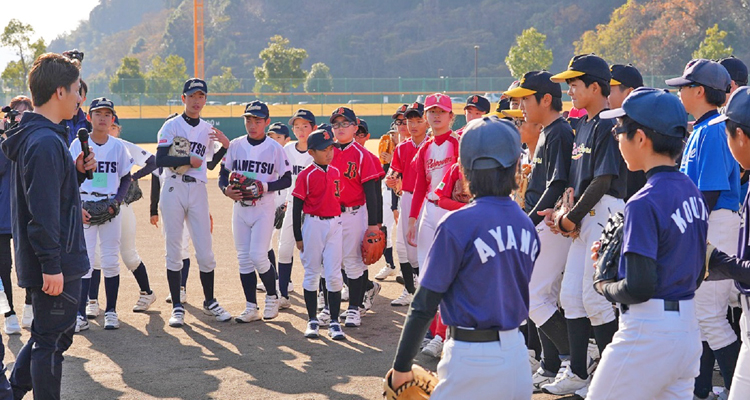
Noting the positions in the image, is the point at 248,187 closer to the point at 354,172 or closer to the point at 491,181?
the point at 354,172

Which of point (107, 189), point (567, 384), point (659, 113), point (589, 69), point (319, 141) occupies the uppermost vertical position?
point (589, 69)

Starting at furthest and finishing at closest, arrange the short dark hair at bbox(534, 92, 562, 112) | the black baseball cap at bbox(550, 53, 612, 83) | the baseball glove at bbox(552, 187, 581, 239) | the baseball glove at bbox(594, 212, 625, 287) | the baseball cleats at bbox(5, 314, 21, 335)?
1. the baseball cleats at bbox(5, 314, 21, 335)
2. the short dark hair at bbox(534, 92, 562, 112)
3. the black baseball cap at bbox(550, 53, 612, 83)
4. the baseball glove at bbox(552, 187, 581, 239)
5. the baseball glove at bbox(594, 212, 625, 287)

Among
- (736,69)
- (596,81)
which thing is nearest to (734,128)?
(596,81)

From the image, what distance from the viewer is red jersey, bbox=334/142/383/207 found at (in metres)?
7.98

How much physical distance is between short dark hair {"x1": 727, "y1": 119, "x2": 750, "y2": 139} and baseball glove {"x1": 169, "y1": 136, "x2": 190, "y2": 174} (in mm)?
5553

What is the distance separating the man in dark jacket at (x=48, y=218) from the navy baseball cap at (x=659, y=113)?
10.5 ft

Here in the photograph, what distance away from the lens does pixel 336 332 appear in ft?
24.8

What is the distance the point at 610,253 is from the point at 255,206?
5103 mm

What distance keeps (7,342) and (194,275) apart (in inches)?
135

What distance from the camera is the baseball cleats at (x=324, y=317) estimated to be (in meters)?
8.18

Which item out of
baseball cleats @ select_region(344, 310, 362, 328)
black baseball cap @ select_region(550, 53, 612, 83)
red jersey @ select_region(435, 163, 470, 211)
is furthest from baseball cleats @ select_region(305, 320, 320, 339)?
black baseball cap @ select_region(550, 53, 612, 83)

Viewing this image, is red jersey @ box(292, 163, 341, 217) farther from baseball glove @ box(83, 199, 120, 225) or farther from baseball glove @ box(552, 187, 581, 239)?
baseball glove @ box(552, 187, 581, 239)

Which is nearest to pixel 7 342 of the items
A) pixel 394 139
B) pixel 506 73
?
pixel 394 139

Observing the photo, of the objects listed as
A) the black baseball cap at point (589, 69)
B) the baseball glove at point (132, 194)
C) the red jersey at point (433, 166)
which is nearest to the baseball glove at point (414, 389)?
the black baseball cap at point (589, 69)
